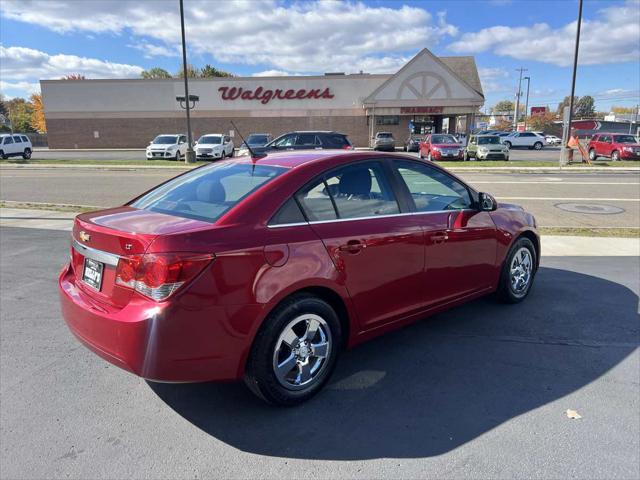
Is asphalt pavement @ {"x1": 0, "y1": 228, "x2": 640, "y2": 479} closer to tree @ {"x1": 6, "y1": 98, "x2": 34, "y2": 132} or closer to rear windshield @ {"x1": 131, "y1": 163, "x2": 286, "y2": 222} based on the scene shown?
rear windshield @ {"x1": 131, "y1": 163, "x2": 286, "y2": 222}

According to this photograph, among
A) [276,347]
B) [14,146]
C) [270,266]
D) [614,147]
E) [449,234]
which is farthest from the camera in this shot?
[14,146]

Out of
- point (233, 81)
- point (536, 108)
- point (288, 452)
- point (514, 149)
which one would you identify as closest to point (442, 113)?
point (514, 149)

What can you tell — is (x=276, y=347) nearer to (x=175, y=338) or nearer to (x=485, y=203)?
(x=175, y=338)

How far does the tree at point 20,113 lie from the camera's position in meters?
92.7

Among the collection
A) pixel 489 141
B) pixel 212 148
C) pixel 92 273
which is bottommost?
pixel 92 273

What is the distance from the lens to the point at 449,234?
3.99 m

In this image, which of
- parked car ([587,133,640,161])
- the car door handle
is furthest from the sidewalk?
parked car ([587,133,640,161])

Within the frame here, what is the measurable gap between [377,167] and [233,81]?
149ft

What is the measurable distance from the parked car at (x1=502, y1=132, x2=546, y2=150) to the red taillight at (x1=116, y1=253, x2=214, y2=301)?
1937 inches

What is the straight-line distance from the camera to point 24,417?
3.07 m

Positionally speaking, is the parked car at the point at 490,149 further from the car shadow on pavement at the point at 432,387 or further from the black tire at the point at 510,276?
the car shadow on pavement at the point at 432,387

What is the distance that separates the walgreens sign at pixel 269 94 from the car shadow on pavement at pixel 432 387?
43269mm

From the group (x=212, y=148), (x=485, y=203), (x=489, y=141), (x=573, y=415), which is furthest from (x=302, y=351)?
(x=489, y=141)

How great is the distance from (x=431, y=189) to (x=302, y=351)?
1914 mm
